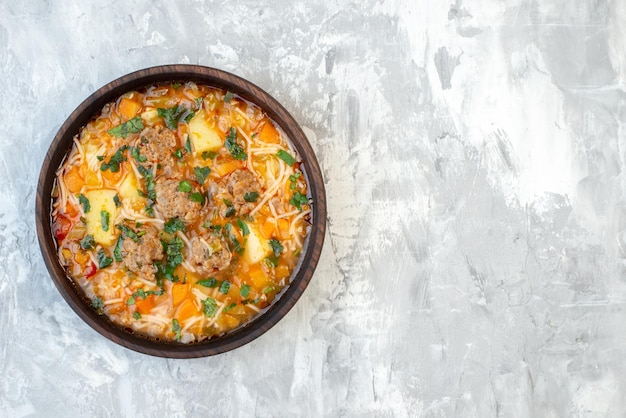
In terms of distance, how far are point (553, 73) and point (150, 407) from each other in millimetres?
3338

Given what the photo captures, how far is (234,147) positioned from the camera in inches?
138

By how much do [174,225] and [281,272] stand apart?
25.5 inches

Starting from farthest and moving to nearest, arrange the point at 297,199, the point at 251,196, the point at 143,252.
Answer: the point at 297,199 → the point at 251,196 → the point at 143,252

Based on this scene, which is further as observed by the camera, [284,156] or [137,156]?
[284,156]

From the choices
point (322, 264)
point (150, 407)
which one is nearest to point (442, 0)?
A: point (322, 264)

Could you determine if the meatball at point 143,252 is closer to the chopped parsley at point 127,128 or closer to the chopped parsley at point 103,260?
the chopped parsley at point 103,260

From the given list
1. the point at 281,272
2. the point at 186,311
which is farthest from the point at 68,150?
the point at 281,272

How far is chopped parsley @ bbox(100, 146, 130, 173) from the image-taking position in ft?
11.3

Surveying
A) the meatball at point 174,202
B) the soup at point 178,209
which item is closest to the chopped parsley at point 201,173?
the soup at point 178,209

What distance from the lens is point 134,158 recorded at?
3.46 metres

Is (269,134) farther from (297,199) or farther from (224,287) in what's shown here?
(224,287)

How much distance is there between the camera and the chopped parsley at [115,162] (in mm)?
3459

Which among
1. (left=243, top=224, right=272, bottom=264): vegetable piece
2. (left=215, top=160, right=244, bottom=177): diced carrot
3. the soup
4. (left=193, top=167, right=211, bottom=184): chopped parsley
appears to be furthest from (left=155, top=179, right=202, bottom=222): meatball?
(left=243, top=224, right=272, bottom=264): vegetable piece

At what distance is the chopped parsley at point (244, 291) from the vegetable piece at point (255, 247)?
5.3 inches
